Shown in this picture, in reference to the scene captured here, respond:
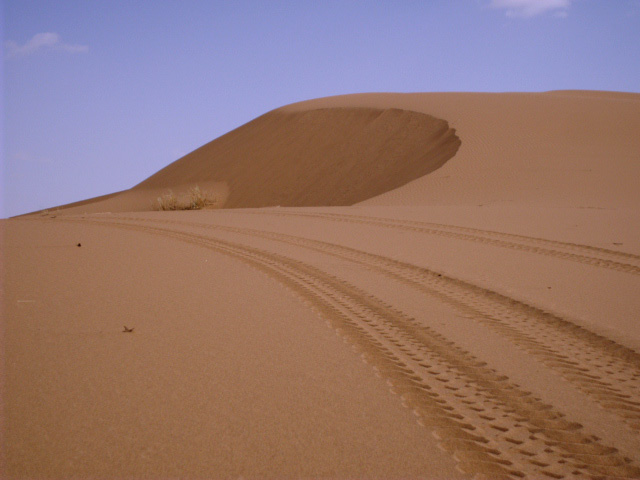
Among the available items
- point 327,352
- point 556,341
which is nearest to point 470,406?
point 327,352

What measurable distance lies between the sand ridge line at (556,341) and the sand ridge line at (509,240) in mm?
2526

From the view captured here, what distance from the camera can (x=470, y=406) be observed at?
311cm

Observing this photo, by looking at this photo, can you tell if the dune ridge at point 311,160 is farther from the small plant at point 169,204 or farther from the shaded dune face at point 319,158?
the small plant at point 169,204

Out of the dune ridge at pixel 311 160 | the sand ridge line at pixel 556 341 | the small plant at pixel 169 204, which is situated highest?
the dune ridge at pixel 311 160

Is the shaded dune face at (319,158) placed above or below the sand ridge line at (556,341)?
above

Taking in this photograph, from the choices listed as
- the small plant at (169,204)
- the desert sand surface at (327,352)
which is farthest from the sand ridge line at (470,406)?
the small plant at (169,204)

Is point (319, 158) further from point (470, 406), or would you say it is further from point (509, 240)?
point (470, 406)

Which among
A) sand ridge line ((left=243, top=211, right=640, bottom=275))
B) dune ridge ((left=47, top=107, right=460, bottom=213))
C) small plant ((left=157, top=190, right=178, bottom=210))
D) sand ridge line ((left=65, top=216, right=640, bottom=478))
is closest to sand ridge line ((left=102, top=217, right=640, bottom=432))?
sand ridge line ((left=65, top=216, right=640, bottom=478))

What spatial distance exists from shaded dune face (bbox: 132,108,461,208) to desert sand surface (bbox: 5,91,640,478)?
63.6ft

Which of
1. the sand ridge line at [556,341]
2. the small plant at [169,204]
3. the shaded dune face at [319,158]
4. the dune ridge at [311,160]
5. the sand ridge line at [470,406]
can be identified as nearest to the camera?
the sand ridge line at [470,406]

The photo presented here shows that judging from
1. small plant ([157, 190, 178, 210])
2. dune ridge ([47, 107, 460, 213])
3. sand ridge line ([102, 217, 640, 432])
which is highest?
dune ridge ([47, 107, 460, 213])

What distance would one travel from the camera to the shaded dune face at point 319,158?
3109 cm

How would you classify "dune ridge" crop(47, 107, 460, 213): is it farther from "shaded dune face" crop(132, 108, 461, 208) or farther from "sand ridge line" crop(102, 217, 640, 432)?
"sand ridge line" crop(102, 217, 640, 432)

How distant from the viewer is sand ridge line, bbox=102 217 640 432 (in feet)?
11.1
